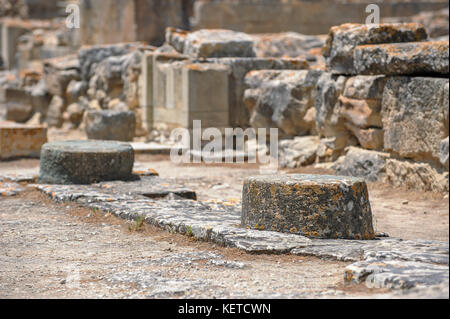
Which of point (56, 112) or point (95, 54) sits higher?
point (95, 54)

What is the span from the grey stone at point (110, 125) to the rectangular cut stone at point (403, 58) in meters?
4.74

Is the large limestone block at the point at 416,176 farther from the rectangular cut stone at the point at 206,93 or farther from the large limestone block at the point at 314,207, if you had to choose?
the rectangular cut stone at the point at 206,93

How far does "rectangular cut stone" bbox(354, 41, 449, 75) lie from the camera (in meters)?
6.62

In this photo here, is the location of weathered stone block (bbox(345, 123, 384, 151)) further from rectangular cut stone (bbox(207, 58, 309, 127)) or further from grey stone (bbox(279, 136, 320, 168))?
rectangular cut stone (bbox(207, 58, 309, 127))

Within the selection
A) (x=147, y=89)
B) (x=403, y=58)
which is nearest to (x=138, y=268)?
(x=403, y=58)

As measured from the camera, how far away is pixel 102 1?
1569 cm

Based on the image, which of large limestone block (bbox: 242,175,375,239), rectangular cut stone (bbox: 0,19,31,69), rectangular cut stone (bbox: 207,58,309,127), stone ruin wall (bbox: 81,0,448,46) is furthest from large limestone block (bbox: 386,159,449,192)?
rectangular cut stone (bbox: 0,19,31,69)

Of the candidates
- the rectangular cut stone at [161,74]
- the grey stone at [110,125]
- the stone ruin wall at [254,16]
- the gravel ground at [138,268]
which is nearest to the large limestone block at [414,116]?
the gravel ground at [138,268]

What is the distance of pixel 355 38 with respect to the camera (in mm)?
7934

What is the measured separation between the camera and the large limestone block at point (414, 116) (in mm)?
6613

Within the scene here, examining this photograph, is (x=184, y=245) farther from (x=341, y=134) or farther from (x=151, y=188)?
(x=341, y=134)

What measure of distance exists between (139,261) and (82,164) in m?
2.95

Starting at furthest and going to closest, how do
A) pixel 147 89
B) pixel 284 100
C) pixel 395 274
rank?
pixel 147 89 → pixel 284 100 → pixel 395 274

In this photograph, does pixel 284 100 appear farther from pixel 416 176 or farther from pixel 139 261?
pixel 139 261
